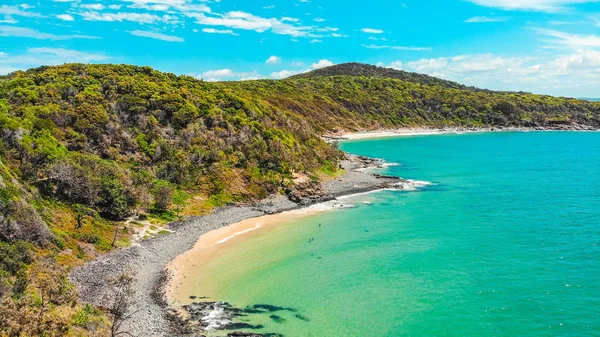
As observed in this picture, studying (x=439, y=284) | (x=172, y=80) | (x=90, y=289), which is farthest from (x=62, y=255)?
(x=172, y=80)

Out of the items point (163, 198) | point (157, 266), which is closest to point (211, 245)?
point (157, 266)

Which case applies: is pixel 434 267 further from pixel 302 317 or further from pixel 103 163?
pixel 103 163

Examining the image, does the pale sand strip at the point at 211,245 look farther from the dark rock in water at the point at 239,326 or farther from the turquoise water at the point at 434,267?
the dark rock in water at the point at 239,326

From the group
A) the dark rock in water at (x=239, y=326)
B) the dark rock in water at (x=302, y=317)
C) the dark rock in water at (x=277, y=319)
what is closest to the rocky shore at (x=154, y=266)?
the dark rock in water at (x=239, y=326)

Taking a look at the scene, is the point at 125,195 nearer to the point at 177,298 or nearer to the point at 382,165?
the point at 177,298

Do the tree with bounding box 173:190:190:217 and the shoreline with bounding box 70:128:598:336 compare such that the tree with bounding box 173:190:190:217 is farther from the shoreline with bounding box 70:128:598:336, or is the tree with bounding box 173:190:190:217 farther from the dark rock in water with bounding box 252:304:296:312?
the dark rock in water with bounding box 252:304:296:312

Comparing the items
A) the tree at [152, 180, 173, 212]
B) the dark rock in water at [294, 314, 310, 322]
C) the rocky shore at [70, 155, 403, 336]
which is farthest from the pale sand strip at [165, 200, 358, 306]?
the dark rock in water at [294, 314, 310, 322]
